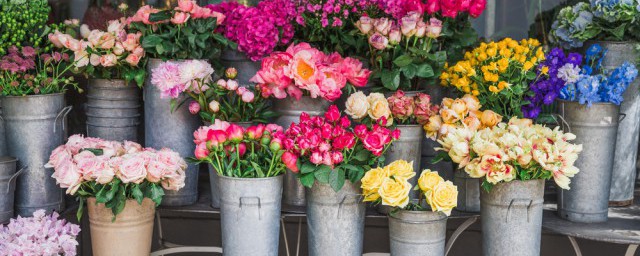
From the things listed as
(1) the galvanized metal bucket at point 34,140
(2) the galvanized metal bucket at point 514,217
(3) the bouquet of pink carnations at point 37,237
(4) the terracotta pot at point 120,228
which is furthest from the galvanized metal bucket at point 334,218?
(1) the galvanized metal bucket at point 34,140

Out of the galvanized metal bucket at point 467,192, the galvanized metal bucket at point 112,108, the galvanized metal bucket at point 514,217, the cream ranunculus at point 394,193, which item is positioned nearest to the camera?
the cream ranunculus at point 394,193

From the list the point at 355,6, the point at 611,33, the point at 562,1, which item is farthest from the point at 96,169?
the point at 562,1

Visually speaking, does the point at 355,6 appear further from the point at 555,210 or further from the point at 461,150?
the point at 555,210

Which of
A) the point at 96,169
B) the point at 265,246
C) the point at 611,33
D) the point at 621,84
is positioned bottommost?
the point at 265,246

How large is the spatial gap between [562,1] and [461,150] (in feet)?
4.19

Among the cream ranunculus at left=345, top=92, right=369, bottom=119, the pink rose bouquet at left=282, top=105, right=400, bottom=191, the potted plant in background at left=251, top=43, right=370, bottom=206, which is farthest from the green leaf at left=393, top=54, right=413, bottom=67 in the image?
the pink rose bouquet at left=282, top=105, right=400, bottom=191

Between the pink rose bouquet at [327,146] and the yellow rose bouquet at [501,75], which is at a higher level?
the yellow rose bouquet at [501,75]

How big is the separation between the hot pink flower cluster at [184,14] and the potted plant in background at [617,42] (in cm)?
105

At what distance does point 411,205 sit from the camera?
2.03 m

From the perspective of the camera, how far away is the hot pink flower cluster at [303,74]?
2.12m

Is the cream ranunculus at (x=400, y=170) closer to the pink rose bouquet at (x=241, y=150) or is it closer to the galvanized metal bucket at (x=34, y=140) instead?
the pink rose bouquet at (x=241, y=150)

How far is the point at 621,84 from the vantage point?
7.07ft

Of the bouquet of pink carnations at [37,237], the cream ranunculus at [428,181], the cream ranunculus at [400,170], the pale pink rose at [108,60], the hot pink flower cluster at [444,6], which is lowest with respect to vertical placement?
the bouquet of pink carnations at [37,237]

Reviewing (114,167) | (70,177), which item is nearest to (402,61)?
(114,167)
